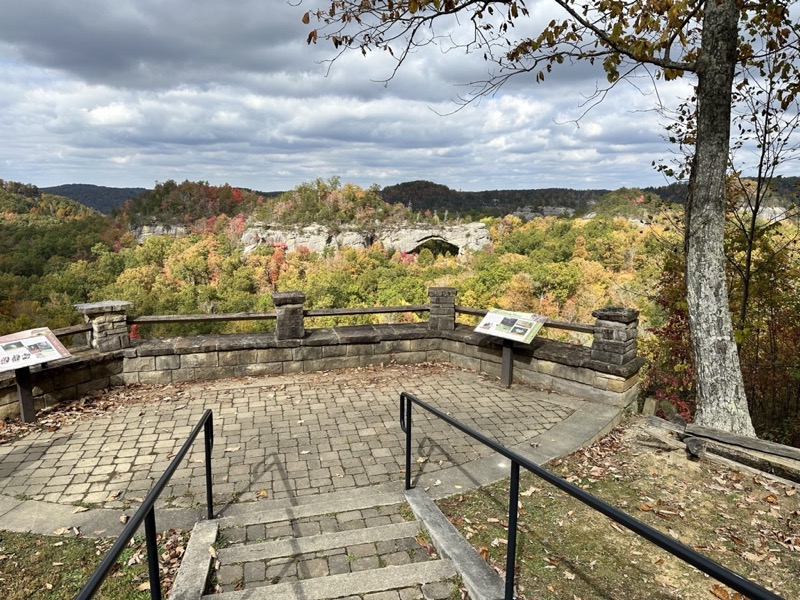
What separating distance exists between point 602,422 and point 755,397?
6.06 m

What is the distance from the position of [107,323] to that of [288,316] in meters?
2.45

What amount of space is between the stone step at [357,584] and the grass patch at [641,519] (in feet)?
1.54

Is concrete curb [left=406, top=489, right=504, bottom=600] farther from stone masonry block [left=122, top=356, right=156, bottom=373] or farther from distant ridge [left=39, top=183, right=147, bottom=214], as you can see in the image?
distant ridge [left=39, top=183, right=147, bottom=214]

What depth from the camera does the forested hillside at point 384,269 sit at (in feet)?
31.1

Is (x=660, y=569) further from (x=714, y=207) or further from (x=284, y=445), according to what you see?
(x=714, y=207)

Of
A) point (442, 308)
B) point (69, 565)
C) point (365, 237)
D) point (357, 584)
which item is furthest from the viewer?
point (365, 237)

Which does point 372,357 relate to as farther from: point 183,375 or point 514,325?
point 183,375

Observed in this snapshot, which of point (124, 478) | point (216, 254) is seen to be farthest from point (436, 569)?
point (216, 254)

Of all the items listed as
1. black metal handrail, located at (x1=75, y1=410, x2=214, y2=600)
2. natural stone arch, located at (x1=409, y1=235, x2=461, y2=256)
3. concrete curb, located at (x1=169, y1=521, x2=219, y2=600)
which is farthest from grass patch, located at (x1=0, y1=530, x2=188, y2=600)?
natural stone arch, located at (x1=409, y1=235, x2=461, y2=256)

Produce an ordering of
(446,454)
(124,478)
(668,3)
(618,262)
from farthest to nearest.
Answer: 1. (618,262)
2. (668,3)
3. (446,454)
4. (124,478)

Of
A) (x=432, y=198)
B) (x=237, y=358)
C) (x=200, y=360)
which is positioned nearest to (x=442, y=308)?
(x=237, y=358)

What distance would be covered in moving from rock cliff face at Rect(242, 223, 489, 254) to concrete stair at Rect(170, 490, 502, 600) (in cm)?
8181

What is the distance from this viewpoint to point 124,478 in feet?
14.6

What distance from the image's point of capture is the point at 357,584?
2.87m
